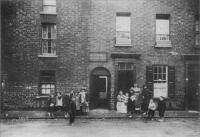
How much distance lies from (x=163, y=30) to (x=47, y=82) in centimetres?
888

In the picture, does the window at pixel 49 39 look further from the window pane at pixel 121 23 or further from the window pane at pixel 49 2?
the window pane at pixel 121 23

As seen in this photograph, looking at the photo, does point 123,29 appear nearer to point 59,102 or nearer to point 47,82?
point 47,82

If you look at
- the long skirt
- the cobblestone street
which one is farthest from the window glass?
the cobblestone street

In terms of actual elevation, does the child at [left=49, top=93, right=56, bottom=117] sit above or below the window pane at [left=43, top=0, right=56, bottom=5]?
below

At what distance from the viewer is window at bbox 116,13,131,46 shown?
20.8m

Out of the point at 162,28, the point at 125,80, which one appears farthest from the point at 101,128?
the point at 162,28

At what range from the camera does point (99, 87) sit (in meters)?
20.8

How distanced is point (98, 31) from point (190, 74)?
23.6 ft

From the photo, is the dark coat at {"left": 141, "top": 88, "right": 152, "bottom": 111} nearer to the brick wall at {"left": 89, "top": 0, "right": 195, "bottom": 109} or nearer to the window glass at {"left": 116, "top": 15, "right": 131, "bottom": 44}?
the brick wall at {"left": 89, "top": 0, "right": 195, "bottom": 109}

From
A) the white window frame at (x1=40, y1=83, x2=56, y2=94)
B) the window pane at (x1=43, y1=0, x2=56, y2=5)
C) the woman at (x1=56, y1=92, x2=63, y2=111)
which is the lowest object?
the woman at (x1=56, y1=92, x2=63, y2=111)

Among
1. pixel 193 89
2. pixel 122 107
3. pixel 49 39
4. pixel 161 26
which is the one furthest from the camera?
pixel 193 89

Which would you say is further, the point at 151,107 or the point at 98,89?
the point at 98,89

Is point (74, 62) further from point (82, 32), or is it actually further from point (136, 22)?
point (136, 22)

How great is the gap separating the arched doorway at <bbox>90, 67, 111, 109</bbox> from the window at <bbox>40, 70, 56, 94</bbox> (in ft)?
8.97
